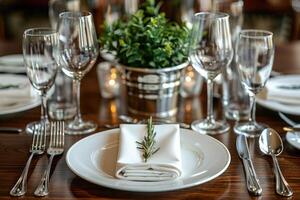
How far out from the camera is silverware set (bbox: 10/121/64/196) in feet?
2.94

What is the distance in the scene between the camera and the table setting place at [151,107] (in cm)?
93

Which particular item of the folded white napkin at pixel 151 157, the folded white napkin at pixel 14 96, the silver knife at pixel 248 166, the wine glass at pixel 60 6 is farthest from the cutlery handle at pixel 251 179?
the wine glass at pixel 60 6

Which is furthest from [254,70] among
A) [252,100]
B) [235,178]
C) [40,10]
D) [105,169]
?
[40,10]

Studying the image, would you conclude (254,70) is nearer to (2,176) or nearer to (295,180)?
(295,180)

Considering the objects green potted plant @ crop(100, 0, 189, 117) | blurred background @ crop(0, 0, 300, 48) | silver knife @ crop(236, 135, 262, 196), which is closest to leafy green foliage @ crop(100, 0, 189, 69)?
green potted plant @ crop(100, 0, 189, 117)

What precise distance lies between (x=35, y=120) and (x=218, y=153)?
0.48 metres

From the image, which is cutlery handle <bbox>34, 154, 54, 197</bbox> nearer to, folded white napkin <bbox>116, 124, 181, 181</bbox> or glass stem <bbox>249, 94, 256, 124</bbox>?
folded white napkin <bbox>116, 124, 181, 181</bbox>

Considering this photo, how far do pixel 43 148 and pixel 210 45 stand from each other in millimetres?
419

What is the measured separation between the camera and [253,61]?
1.16m

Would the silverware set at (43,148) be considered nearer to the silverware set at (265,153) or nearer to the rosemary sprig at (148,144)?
the rosemary sprig at (148,144)

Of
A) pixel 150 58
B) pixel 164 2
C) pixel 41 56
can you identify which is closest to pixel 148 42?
pixel 150 58

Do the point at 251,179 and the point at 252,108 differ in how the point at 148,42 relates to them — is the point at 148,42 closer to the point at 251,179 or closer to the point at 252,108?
the point at 252,108

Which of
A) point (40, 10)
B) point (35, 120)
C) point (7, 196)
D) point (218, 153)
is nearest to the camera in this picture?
point (7, 196)

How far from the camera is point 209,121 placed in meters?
1.21
